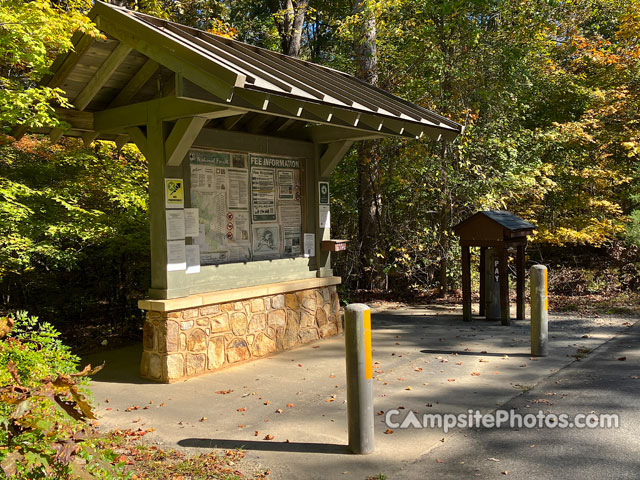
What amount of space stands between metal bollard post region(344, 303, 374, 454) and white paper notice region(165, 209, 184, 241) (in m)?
2.84

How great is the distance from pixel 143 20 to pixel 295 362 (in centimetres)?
420

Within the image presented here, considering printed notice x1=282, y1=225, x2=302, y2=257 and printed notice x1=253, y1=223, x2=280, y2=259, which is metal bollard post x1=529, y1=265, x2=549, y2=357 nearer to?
printed notice x1=282, y1=225, x2=302, y2=257

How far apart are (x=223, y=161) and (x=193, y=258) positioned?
1306mm

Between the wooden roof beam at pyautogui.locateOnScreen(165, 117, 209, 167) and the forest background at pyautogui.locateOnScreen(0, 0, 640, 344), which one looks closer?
the wooden roof beam at pyautogui.locateOnScreen(165, 117, 209, 167)

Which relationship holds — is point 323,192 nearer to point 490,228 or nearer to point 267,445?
point 490,228

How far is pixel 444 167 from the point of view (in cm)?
1148

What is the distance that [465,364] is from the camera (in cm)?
670

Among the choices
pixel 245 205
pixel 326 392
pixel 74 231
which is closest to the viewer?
pixel 326 392

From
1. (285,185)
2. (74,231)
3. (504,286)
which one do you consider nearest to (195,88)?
(285,185)

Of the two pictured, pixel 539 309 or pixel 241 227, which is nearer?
pixel 539 309

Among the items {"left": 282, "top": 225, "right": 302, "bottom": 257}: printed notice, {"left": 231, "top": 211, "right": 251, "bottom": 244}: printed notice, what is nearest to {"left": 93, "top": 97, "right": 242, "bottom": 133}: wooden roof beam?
{"left": 231, "top": 211, "right": 251, "bottom": 244}: printed notice

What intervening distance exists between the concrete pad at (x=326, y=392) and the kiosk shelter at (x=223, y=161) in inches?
20.3

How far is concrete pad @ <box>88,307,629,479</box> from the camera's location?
4320 mm

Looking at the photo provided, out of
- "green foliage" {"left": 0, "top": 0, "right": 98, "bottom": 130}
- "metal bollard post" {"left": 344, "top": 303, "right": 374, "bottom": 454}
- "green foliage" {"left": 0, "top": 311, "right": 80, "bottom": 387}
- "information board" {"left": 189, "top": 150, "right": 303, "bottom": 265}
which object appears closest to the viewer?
"green foliage" {"left": 0, "top": 311, "right": 80, "bottom": 387}
